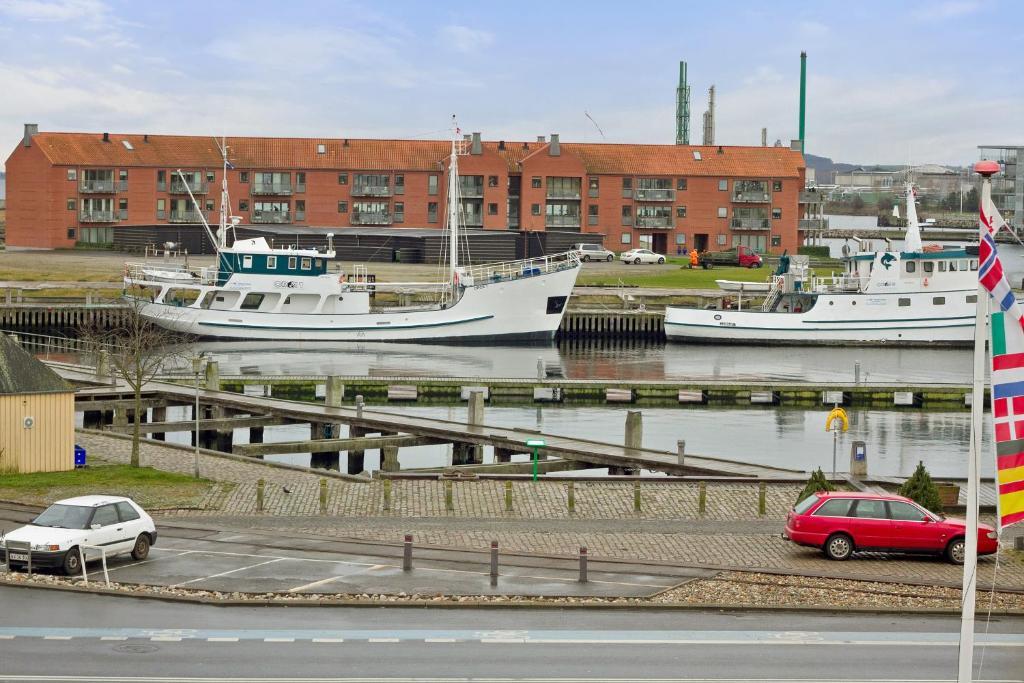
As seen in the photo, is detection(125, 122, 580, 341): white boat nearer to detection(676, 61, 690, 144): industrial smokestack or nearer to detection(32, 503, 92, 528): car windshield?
detection(32, 503, 92, 528): car windshield

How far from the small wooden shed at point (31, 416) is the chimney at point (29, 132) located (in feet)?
275

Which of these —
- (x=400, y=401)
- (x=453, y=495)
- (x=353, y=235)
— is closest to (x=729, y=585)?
(x=453, y=495)

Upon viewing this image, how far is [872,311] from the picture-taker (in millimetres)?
83375

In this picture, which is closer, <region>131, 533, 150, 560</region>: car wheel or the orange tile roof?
<region>131, 533, 150, 560</region>: car wheel

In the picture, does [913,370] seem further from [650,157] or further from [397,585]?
[397,585]

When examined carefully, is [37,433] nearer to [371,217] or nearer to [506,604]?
[506,604]

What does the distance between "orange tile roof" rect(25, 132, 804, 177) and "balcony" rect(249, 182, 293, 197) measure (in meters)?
1.29

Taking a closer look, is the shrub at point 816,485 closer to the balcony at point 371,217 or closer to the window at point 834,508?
the window at point 834,508

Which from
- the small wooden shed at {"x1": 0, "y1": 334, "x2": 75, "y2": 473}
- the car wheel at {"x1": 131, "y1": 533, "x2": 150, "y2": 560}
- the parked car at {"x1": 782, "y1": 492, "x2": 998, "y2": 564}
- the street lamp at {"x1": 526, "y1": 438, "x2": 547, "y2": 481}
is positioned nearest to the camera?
the car wheel at {"x1": 131, "y1": 533, "x2": 150, "y2": 560}

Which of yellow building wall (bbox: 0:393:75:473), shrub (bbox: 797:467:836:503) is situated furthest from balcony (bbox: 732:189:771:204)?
shrub (bbox: 797:467:836:503)

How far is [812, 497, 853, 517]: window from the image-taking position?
24.2 meters

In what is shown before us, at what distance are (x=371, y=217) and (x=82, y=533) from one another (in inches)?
3525

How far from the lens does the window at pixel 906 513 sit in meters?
24.1

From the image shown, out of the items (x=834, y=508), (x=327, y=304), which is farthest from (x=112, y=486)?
(x=327, y=304)
